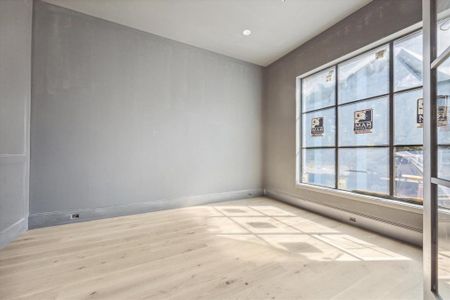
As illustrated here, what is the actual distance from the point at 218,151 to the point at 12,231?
329 cm

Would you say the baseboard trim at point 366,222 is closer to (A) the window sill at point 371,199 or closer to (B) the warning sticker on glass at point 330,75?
(A) the window sill at point 371,199

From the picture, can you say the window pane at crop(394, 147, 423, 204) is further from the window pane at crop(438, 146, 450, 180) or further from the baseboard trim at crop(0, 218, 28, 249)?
the baseboard trim at crop(0, 218, 28, 249)

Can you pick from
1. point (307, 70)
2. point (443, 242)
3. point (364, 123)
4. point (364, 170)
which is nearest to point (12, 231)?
point (443, 242)

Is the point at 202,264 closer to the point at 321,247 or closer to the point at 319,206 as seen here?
the point at 321,247

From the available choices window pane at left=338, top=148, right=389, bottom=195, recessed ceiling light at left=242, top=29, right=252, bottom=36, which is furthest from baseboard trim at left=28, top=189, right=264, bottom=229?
recessed ceiling light at left=242, top=29, right=252, bottom=36

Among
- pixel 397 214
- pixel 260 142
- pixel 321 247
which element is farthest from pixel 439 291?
pixel 260 142

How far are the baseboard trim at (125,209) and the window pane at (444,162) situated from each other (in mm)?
3594

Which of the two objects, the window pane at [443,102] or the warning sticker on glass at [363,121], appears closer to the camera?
the window pane at [443,102]

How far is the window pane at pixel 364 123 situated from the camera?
2.81 meters

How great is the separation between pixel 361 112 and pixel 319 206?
169cm

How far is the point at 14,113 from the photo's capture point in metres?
2.44

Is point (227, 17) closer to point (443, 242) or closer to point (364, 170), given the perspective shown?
point (364, 170)

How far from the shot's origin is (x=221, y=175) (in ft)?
14.7

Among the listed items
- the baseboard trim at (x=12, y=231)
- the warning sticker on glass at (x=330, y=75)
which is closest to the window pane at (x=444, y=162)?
the warning sticker on glass at (x=330, y=75)
